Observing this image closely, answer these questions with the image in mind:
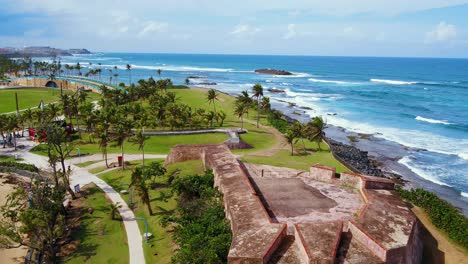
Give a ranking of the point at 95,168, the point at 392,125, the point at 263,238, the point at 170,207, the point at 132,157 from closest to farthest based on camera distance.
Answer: the point at 263,238 → the point at 170,207 → the point at 95,168 → the point at 132,157 → the point at 392,125

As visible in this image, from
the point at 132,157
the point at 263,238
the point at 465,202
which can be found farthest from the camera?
the point at 132,157

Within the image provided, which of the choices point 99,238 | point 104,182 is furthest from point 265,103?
point 99,238

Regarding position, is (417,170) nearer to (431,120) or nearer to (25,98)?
(431,120)

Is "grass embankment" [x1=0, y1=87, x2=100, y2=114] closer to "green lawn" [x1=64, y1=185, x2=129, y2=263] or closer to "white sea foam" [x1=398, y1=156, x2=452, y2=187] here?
"green lawn" [x1=64, y1=185, x2=129, y2=263]

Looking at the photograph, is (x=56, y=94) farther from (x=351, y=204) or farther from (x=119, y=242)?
Answer: (x=351, y=204)

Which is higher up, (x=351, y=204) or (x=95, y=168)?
(x=351, y=204)

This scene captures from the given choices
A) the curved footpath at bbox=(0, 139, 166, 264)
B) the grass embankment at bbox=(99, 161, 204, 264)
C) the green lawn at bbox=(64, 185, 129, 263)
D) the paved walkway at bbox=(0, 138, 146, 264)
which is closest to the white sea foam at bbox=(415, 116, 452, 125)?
the curved footpath at bbox=(0, 139, 166, 264)

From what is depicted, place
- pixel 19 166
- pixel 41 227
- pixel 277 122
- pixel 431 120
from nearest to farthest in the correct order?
pixel 41 227 → pixel 19 166 → pixel 277 122 → pixel 431 120

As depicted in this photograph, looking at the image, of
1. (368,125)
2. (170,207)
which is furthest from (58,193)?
(368,125)
